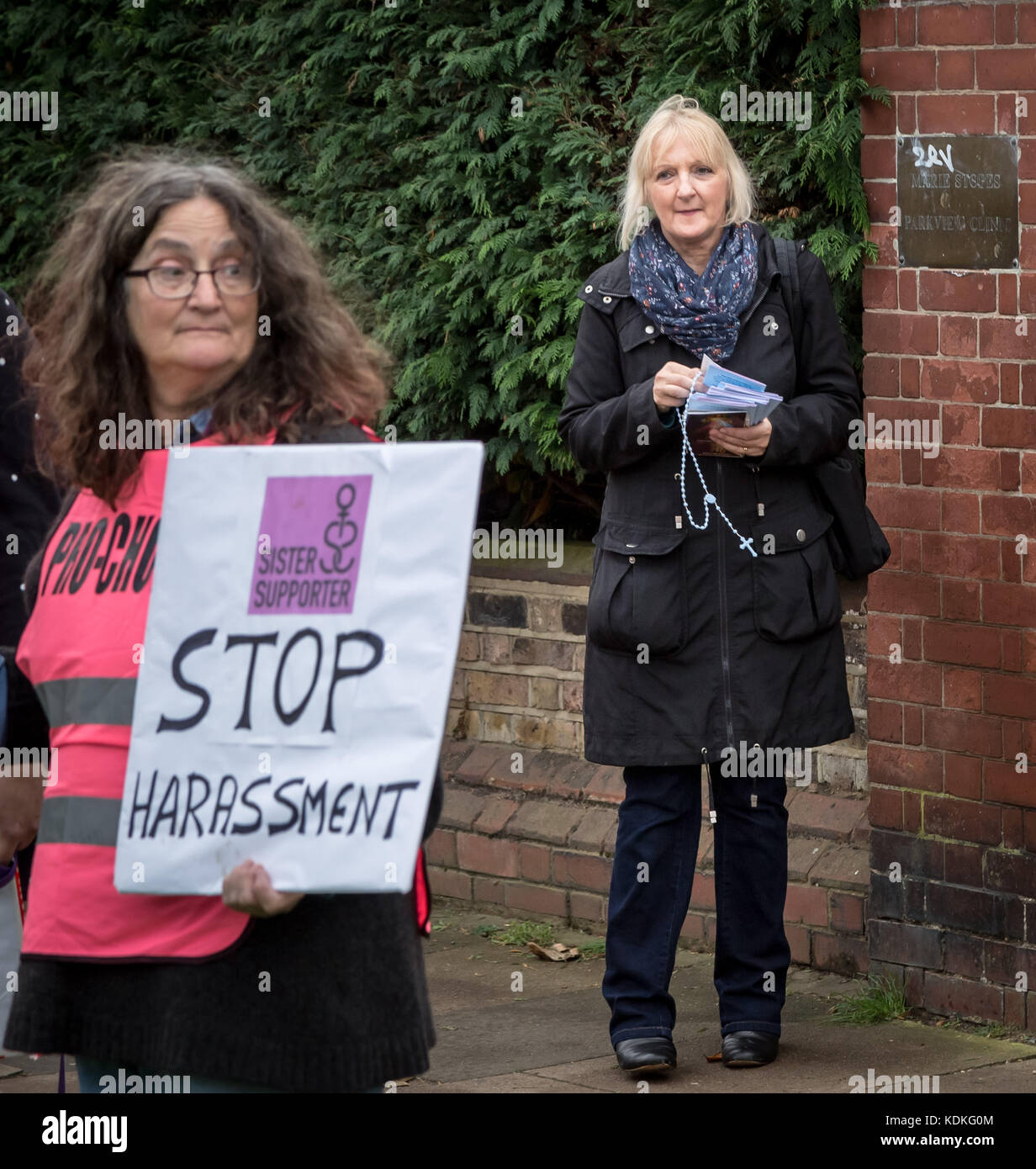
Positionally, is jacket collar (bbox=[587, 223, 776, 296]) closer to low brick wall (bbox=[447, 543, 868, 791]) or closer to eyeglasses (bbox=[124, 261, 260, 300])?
low brick wall (bbox=[447, 543, 868, 791])

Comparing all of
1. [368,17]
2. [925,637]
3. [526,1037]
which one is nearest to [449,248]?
[368,17]

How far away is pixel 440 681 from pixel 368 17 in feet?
15.0

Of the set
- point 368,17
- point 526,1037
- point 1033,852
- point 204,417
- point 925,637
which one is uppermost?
point 368,17

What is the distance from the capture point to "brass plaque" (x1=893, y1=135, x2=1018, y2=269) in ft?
15.3

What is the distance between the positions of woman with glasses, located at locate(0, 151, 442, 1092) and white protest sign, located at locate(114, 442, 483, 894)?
0.07 m

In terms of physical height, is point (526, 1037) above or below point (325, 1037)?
below

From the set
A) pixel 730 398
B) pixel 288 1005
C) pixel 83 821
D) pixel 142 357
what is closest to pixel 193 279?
pixel 142 357

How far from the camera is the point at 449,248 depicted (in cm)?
621

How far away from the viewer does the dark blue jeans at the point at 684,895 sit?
4512mm

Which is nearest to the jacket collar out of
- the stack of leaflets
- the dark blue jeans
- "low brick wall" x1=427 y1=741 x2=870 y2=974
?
the stack of leaflets

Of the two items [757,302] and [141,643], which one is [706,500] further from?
[141,643]

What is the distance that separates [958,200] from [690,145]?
2.49 feet

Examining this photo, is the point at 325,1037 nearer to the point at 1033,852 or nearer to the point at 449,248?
the point at 1033,852

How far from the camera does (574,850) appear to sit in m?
5.90
